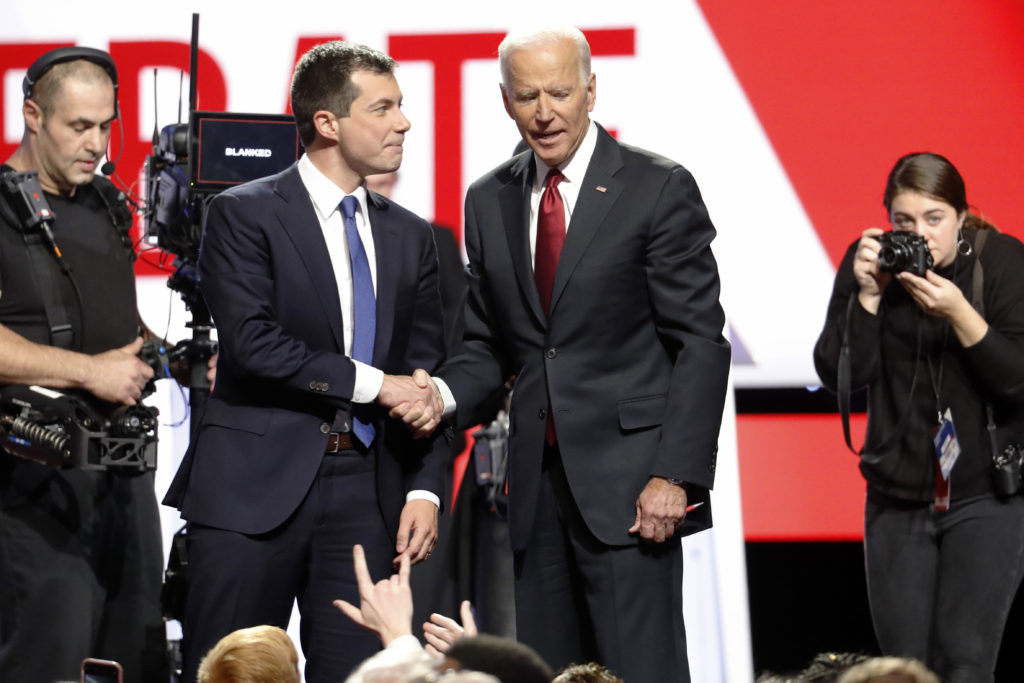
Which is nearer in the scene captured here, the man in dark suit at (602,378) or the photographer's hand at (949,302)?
the man in dark suit at (602,378)

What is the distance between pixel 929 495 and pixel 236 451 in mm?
1884

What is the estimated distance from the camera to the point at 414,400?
3.19m

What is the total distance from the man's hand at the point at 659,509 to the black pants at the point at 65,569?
5.80 feet

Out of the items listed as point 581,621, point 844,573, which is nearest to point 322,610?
point 581,621

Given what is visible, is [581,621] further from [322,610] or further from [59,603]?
[59,603]

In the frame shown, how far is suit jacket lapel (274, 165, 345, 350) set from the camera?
3.24 m

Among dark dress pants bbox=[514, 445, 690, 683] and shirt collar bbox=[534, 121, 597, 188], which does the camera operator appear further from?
shirt collar bbox=[534, 121, 597, 188]

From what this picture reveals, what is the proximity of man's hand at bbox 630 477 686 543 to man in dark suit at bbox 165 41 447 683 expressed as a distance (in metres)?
0.53

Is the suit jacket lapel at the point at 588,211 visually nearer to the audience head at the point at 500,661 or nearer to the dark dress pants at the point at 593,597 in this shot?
the dark dress pants at the point at 593,597

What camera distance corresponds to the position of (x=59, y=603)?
3.92 meters

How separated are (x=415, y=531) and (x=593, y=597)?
0.45 meters

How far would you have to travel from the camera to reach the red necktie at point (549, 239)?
321 cm

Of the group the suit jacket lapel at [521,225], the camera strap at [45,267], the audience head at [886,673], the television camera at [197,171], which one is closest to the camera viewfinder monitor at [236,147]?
the television camera at [197,171]

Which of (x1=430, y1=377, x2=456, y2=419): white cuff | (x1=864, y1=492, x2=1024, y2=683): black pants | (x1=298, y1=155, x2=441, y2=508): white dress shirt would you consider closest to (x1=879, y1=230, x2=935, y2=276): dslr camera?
(x1=864, y1=492, x2=1024, y2=683): black pants
